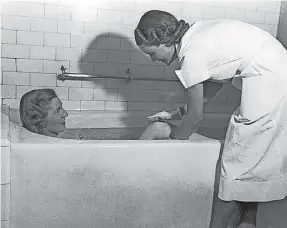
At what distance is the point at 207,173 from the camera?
1643 mm

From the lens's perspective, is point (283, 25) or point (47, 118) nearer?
point (47, 118)

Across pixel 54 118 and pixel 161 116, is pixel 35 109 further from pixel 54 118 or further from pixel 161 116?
pixel 161 116

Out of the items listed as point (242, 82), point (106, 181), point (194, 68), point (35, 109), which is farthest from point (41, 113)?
point (242, 82)

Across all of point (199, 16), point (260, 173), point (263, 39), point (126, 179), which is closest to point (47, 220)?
point (126, 179)

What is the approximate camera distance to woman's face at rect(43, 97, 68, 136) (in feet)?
6.20

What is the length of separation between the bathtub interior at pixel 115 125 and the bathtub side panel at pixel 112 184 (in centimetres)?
57

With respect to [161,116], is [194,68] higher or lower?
higher

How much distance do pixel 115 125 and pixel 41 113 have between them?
0.65m

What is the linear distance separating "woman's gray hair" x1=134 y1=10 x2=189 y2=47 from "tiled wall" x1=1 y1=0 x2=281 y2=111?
102cm

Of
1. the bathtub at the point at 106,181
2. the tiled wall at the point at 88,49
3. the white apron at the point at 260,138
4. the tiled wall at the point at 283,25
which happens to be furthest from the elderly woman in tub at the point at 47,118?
the tiled wall at the point at 283,25

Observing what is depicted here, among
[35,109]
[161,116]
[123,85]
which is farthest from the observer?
[123,85]

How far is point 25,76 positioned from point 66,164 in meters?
1.14

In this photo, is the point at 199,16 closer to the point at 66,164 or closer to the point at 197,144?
the point at 197,144

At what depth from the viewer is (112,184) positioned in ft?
5.01
